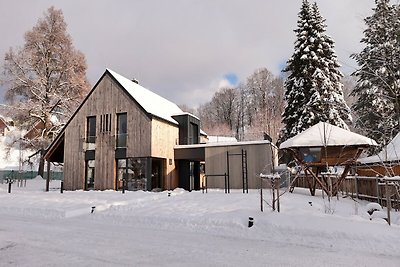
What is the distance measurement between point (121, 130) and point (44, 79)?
11.3 meters

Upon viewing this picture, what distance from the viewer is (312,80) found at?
22.4 meters

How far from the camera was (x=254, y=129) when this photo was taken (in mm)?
38281

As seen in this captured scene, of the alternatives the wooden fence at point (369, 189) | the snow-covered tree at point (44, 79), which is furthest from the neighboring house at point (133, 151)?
the snow-covered tree at point (44, 79)

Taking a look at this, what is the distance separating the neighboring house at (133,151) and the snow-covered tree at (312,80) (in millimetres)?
4605

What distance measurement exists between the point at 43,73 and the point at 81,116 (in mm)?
8508

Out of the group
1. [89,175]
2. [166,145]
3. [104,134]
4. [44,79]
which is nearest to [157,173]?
[166,145]

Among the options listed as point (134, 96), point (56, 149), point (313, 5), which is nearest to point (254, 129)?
point (313, 5)

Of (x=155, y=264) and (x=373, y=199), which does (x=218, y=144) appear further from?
(x=155, y=264)

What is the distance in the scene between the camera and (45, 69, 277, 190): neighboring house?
19.7 m

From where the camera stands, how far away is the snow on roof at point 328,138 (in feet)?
40.9

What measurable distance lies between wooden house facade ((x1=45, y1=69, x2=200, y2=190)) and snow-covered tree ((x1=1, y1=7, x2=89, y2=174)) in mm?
5664

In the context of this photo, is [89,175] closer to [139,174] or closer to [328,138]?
[139,174]

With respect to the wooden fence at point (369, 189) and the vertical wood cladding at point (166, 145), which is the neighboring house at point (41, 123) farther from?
the wooden fence at point (369, 189)

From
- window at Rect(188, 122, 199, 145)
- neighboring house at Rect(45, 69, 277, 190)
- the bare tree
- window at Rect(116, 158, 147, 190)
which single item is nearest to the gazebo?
neighboring house at Rect(45, 69, 277, 190)
